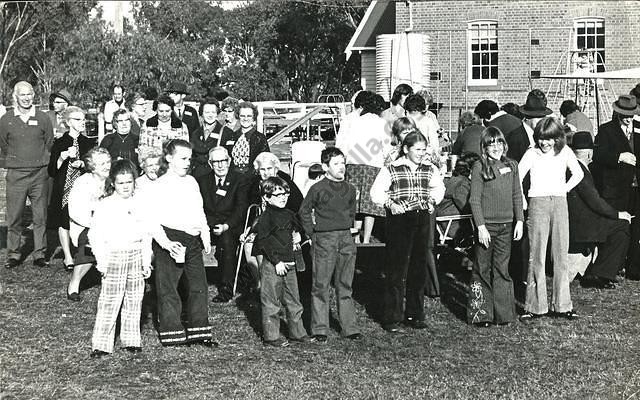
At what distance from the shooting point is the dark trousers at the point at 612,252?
10148 millimetres

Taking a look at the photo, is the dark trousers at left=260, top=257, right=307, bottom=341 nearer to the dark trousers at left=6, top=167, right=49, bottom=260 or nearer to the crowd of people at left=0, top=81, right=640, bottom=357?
the crowd of people at left=0, top=81, right=640, bottom=357

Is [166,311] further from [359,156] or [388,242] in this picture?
[359,156]

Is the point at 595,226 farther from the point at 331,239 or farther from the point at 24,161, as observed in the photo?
the point at 24,161

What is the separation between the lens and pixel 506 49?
95.3ft

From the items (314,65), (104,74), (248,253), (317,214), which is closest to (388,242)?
(317,214)

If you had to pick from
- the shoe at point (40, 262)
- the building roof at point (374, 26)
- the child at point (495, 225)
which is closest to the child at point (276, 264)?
the child at point (495, 225)

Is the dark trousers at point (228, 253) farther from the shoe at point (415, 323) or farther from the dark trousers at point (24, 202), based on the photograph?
the dark trousers at point (24, 202)

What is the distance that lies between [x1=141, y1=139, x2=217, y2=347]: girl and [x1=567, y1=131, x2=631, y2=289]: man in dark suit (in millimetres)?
4231

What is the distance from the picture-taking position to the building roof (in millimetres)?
33906

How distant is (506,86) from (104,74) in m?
18.4

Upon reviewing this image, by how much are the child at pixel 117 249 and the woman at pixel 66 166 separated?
3286 mm

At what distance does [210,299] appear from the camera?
9789mm

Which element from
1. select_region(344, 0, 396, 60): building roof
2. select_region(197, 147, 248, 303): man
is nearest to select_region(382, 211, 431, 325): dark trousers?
select_region(197, 147, 248, 303): man

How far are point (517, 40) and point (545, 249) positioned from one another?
21.3m
